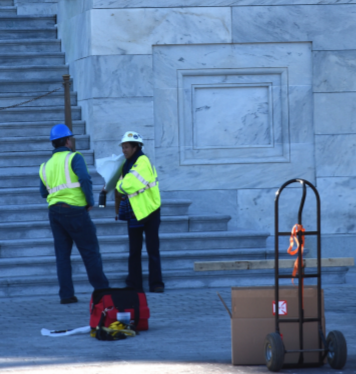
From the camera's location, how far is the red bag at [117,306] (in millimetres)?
6977

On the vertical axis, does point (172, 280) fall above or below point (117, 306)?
below

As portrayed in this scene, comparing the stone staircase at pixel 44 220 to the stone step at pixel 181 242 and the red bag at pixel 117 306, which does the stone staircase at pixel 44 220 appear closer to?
the stone step at pixel 181 242

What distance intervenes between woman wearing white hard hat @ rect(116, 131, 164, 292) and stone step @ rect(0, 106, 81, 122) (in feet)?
12.0

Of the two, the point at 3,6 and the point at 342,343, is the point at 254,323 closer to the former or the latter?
the point at 342,343

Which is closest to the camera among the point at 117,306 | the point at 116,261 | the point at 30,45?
the point at 117,306

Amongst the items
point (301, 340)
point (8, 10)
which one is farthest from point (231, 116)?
point (301, 340)

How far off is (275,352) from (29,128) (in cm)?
806

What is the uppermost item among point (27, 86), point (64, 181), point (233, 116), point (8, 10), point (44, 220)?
point (8, 10)

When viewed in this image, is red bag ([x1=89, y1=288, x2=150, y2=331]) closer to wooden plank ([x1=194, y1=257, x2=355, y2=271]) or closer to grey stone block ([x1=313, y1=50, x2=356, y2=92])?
wooden plank ([x1=194, y1=257, x2=355, y2=271])

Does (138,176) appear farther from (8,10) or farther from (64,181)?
(8,10)

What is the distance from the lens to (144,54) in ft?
39.9

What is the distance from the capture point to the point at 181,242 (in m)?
10.9

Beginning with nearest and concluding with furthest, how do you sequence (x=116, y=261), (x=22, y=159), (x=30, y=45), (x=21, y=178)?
(x=116, y=261) < (x=21, y=178) < (x=22, y=159) < (x=30, y=45)

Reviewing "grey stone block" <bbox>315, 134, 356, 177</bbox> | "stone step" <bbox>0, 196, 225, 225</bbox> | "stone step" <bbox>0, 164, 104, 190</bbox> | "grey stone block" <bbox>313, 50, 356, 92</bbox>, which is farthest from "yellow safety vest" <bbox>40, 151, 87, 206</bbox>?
"grey stone block" <bbox>313, 50, 356, 92</bbox>
